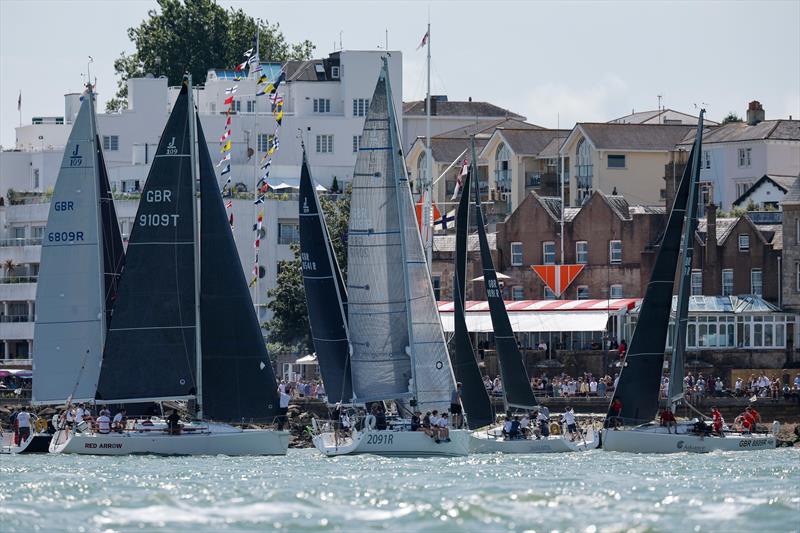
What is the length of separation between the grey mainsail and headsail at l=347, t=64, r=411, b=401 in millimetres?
8370

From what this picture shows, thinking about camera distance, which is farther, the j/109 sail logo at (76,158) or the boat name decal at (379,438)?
the j/109 sail logo at (76,158)


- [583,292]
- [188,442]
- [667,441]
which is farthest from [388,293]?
[583,292]

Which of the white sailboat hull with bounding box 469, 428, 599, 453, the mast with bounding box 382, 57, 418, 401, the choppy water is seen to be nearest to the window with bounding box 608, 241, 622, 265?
the white sailboat hull with bounding box 469, 428, 599, 453

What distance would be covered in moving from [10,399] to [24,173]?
40276mm

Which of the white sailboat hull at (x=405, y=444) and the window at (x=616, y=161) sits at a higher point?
Answer: the window at (x=616, y=161)

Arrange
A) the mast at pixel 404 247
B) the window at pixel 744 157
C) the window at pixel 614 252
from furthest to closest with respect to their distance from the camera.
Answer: the window at pixel 744 157 → the window at pixel 614 252 → the mast at pixel 404 247

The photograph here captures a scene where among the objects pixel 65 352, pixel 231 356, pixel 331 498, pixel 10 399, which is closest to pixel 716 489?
pixel 331 498

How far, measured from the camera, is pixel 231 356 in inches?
2377

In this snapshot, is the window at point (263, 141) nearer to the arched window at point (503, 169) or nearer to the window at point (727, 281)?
the arched window at point (503, 169)

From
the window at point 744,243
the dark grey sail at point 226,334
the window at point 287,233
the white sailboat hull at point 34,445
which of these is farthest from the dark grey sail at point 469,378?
the window at point 287,233

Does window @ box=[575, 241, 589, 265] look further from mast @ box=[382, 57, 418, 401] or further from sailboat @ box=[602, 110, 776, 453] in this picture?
mast @ box=[382, 57, 418, 401]

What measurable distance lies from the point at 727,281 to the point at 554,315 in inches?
302

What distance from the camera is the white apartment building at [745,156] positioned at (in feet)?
360

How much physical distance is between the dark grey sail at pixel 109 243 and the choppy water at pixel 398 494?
7.07 m
